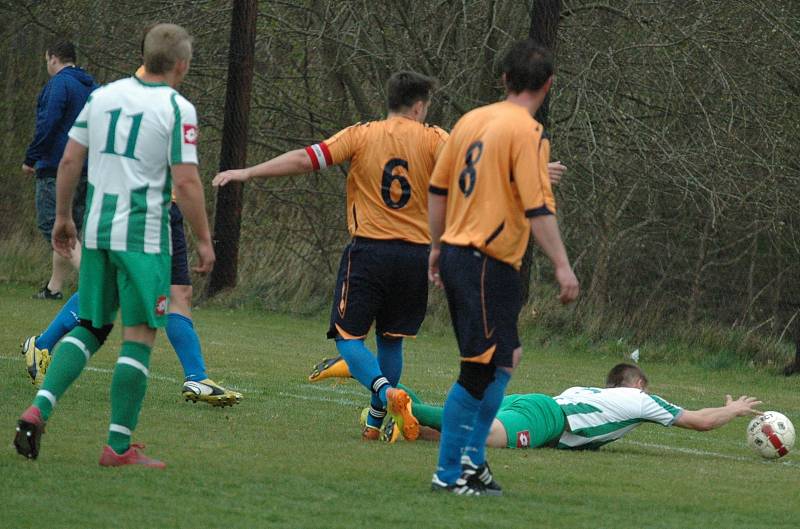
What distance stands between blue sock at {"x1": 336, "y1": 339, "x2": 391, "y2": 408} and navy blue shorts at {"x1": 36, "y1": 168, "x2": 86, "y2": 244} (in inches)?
187

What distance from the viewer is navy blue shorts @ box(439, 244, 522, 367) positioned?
5.58 m

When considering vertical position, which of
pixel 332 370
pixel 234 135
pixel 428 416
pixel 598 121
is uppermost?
pixel 598 121

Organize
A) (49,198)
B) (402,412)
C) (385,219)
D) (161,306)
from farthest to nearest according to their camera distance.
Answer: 1. (49,198)
2. (385,219)
3. (402,412)
4. (161,306)

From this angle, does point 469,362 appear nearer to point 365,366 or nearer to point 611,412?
point 365,366

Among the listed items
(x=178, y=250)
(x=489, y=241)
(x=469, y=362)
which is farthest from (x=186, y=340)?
(x=489, y=241)

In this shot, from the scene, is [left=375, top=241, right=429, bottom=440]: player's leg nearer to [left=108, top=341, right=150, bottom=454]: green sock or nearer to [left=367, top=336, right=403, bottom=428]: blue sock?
[left=367, top=336, right=403, bottom=428]: blue sock

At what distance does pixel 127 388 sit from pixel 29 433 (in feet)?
1.54

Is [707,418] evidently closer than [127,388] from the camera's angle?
No

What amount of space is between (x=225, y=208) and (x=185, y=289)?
392 inches

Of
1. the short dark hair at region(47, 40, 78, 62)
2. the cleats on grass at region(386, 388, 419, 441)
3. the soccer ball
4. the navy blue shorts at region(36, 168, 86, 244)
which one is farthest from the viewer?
the navy blue shorts at region(36, 168, 86, 244)

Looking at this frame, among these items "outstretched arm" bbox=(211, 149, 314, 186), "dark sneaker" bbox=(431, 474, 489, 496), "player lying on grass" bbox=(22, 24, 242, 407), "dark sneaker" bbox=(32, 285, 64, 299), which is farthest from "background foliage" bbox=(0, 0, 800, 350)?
"dark sneaker" bbox=(431, 474, 489, 496)

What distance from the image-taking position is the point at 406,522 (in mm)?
5062

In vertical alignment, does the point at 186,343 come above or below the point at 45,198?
below

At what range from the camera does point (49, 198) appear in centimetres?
1189
